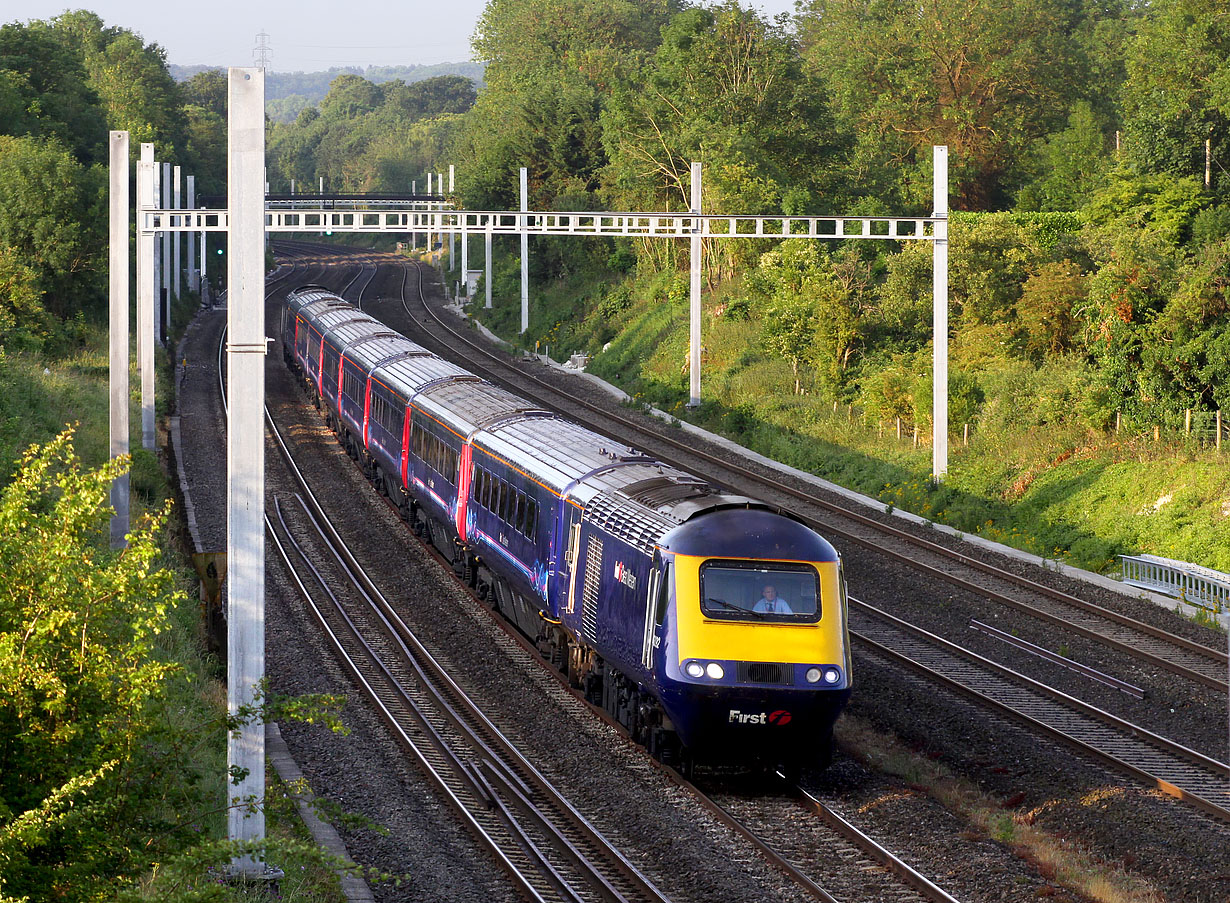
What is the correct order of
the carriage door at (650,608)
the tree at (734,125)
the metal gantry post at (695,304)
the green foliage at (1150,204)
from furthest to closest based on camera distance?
the tree at (734,125)
the metal gantry post at (695,304)
the green foliage at (1150,204)
the carriage door at (650,608)

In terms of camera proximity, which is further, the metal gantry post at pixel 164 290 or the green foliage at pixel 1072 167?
the green foliage at pixel 1072 167

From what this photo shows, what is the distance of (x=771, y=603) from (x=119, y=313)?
47.8ft

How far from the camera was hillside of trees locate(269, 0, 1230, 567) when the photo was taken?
2928 cm

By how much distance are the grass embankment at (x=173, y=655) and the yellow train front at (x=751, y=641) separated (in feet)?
13.4

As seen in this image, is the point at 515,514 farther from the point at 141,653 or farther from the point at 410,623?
the point at 141,653

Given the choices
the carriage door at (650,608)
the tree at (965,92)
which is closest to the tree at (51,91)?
the tree at (965,92)

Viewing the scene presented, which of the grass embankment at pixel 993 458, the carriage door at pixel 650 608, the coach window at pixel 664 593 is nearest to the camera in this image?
the coach window at pixel 664 593

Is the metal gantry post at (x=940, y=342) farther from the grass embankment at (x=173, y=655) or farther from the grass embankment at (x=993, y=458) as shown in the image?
the grass embankment at (x=173, y=655)

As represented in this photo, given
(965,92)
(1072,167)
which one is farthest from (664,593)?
(965,92)

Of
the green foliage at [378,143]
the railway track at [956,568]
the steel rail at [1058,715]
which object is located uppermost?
the green foliage at [378,143]

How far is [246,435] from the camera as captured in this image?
35.7 feet

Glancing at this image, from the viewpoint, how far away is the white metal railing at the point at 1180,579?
2152cm

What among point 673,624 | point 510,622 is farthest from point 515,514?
point 673,624

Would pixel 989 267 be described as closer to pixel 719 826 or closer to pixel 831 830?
pixel 831 830
